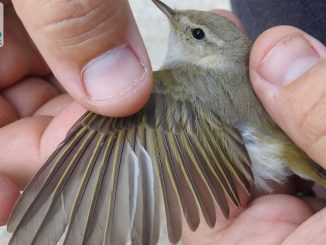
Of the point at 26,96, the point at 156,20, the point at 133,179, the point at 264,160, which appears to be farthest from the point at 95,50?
the point at 156,20

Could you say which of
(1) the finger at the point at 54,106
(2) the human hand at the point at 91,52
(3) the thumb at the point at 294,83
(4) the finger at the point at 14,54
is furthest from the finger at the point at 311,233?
(4) the finger at the point at 14,54

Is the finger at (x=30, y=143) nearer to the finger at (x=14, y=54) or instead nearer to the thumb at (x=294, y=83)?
the finger at (x=14, y=54)

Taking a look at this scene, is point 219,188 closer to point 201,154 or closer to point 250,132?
point 201,154

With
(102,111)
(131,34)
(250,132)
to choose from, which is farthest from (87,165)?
(250,132)

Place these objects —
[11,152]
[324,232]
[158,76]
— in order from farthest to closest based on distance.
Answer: [11,152]
[158,76]
[324,232]

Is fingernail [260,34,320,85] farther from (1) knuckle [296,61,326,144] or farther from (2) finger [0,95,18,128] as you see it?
(2) finger [0,95,18,128]
